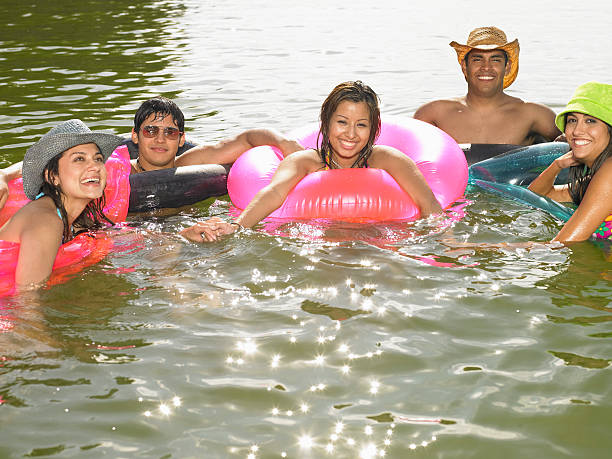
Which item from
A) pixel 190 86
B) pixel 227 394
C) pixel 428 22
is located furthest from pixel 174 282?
pixel 428 22

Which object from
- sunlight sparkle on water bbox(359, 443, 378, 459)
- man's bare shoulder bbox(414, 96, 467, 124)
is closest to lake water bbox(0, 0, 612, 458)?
sunlight sparkle on water bbox(359, 443, 378, 459)

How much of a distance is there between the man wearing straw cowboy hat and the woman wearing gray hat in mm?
3504

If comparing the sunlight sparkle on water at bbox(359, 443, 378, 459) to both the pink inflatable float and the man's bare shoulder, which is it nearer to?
the pink inflatable float

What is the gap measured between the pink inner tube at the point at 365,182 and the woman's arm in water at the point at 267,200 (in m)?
0.08

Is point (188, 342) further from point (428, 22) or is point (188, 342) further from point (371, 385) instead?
point (428, 22)

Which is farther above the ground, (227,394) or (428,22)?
(428,22)

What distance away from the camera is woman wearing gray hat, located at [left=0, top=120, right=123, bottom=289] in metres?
3.74

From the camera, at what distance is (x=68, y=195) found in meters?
4.04

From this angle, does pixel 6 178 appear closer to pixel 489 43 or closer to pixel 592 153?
pixel 592 153

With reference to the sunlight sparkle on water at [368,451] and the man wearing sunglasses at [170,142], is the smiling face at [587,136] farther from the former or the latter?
the sunlight sparkle on water at [368,451]

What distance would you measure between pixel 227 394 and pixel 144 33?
14.6m

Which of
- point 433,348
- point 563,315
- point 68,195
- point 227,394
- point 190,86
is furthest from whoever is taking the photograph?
point 190,86

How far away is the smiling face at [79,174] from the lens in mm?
3977

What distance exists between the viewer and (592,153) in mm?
4539
